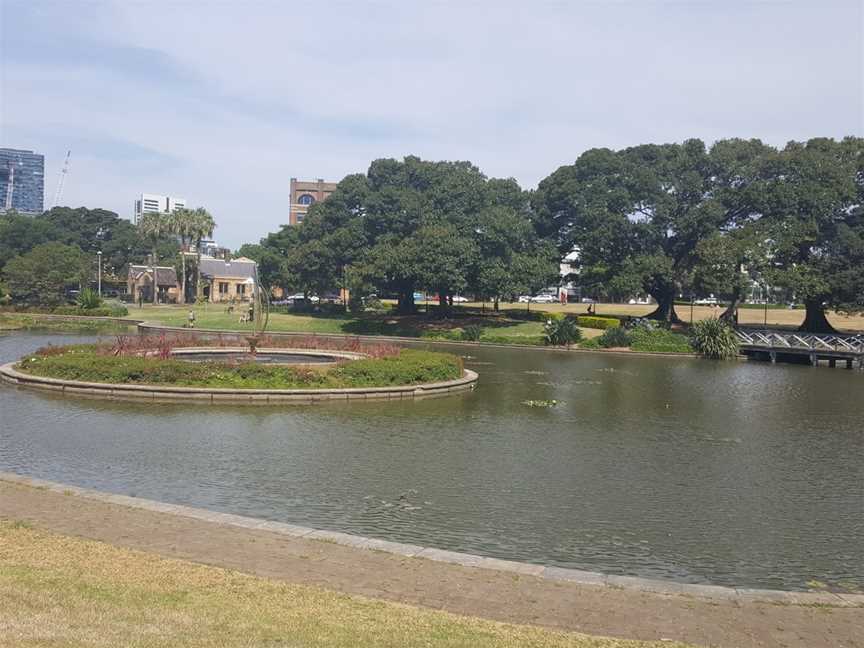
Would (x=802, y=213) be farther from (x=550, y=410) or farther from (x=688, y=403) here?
(x=550, y=410)

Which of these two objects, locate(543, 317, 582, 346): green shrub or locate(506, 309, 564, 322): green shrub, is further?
locate(506, 309, 564, 322): green shrub

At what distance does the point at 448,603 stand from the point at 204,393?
17.7 meters

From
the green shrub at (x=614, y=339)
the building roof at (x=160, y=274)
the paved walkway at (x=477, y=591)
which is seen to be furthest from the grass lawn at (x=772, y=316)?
the paved walkway at (x=477, y=591)

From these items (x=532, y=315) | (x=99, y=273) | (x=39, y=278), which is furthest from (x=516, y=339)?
(x=99, y=273)

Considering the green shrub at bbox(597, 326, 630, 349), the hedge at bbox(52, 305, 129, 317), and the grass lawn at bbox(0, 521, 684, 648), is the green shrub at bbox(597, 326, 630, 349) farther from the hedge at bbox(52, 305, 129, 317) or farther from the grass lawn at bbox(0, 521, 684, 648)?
the grass lawn at bbox(0, 521, 684, 648)

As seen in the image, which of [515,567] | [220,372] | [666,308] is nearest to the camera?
[515,567]

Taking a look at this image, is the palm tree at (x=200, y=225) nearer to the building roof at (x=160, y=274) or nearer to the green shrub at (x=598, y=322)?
the building roof at (x=160, y=274)

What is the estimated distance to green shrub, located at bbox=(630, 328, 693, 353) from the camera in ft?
173

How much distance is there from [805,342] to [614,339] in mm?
11893

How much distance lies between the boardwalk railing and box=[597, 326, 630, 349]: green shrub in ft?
24.2

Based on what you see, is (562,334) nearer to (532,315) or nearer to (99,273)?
(532,315)

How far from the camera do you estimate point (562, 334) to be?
5541 centimetres

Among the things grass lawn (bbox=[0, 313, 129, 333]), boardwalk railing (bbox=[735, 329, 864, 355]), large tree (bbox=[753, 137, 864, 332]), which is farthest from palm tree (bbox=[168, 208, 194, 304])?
boardwalk railing (bbox=[735, 329, 864, 355])

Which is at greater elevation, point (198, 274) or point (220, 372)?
point (198, 274)
